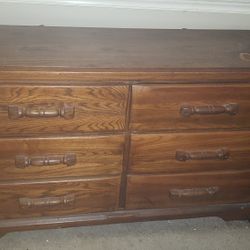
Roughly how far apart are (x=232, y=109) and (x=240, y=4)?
23.6 inches

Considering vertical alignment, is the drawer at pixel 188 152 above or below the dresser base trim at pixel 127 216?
above

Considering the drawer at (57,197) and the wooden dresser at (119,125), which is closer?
the wooden dresser at (119,125)

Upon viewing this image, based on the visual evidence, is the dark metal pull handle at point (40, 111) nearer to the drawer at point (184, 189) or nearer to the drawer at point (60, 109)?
the drawer at point (60, 109)

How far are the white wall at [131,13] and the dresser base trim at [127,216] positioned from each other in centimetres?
74

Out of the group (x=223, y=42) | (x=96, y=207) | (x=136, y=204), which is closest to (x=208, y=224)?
(x=136, y=204)

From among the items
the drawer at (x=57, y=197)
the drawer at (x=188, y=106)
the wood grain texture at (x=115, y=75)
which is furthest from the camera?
the drawer at (x=57, y=197)

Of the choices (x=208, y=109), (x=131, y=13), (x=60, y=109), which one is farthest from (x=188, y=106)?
(x=131, y=13)

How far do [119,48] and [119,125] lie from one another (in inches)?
10.1

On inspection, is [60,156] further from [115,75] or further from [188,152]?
[188,152]

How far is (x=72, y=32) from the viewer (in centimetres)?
128

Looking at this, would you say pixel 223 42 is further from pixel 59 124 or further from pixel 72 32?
pixel 59 124

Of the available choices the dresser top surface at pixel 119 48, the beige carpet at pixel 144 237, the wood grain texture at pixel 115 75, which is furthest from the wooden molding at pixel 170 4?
the beige carpet at pixel 144 237

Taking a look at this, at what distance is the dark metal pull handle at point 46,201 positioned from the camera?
3.91 ft

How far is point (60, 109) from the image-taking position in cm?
103
